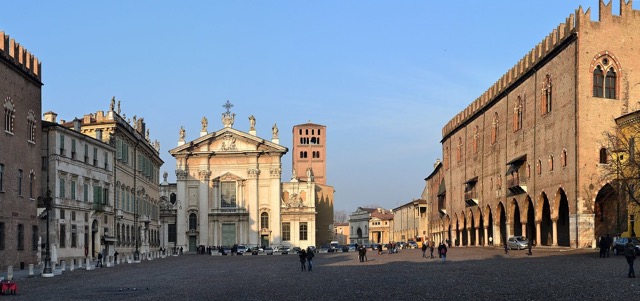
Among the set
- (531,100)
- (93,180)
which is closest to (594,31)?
(531,100)

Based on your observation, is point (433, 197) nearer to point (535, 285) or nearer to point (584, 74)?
point (584, 74)

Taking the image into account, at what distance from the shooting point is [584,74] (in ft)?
156

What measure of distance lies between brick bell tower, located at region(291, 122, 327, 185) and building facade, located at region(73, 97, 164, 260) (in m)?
61.1

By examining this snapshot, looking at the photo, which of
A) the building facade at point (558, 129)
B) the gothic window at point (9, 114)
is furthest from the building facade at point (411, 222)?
the gothic window at point (9, 114)

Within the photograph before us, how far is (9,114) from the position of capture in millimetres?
39750

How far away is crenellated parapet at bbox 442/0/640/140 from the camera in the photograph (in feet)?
158

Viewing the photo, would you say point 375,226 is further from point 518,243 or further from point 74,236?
point 74,236

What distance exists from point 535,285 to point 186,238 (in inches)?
3133

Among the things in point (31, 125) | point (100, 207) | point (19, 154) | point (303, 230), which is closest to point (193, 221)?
point (303, 230)

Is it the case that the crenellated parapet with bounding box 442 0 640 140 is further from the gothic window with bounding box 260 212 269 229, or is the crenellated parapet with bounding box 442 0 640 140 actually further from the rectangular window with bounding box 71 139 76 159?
the gothic window with bounding box 260 212 269 229

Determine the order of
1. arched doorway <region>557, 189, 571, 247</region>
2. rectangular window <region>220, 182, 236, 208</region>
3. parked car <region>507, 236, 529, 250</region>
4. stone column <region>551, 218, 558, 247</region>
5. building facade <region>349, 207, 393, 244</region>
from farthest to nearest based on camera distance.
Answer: building facade <region>349, 207, 393, 244</region>, rectangular window <region>220, 182, 236, 208</region>, parked car <region>507, 236, 529, 250</region>, arched doorway <region>557, 189, 571, 247</region>, stone column <region>551, 218, 558, 247</region>

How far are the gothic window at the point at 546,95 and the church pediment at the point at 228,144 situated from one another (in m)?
48.9

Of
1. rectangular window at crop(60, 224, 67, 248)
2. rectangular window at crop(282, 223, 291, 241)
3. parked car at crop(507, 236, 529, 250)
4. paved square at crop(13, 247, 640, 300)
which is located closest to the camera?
paved square at crop(13, 247, 640, 300)

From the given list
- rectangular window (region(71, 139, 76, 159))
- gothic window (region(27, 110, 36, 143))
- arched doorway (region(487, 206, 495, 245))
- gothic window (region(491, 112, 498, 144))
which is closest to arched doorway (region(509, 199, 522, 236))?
arched doorway (region(487, 206, 495, 245))
